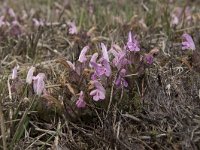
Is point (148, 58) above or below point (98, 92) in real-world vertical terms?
above

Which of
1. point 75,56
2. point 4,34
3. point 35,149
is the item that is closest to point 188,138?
point 35,149

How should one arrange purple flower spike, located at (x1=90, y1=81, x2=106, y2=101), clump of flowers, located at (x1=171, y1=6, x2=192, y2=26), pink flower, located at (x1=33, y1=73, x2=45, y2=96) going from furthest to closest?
clump of flowers, located at (x1=171, y1=6, x2=192, y2=26) → pink flower, located at (x1=33, y1=73, x2=45, y2=96) → purple flower spike, located at (x1=90, y1=81, x2=106, y2=101)

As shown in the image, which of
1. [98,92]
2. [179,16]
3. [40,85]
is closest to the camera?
[98,92]

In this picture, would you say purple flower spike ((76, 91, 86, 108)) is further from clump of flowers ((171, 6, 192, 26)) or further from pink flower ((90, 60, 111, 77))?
clump of flowers ((171, 6, 192, 26))

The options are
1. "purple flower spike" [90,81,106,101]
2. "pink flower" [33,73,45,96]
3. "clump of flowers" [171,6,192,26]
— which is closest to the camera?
"purple flower spike" [90,81,106,101]

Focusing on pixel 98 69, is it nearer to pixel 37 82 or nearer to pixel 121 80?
pixel 121 80

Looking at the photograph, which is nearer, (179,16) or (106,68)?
(106,68)

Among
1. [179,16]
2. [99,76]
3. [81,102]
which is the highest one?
[179,16]

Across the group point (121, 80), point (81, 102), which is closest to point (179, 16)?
point (121, 80)

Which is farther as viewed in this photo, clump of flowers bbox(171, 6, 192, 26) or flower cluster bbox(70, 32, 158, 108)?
clump of flowers bbox(171, 6, 192, 26)

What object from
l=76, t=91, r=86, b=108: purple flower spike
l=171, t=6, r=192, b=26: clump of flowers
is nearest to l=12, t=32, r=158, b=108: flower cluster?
A: l=76, t=91, r=86, b=108: purple flower spike

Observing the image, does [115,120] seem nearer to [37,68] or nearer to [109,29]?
[37,68]
